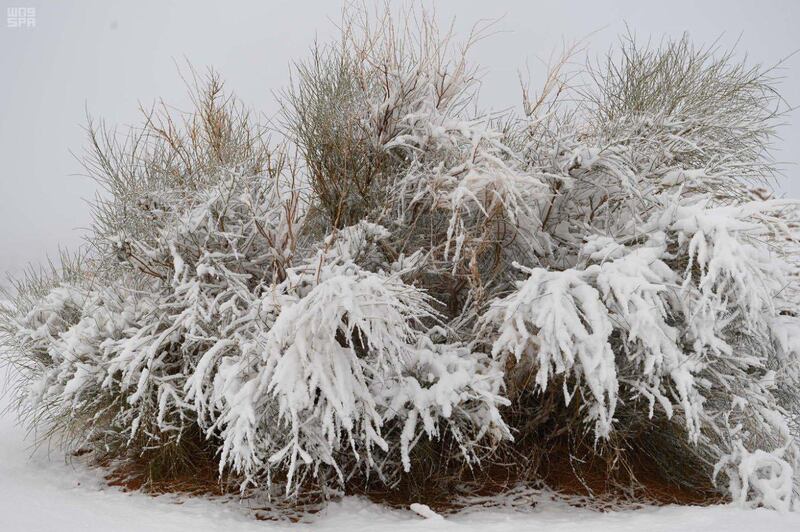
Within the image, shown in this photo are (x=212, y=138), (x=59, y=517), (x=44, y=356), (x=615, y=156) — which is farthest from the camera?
(x=212, y=138)

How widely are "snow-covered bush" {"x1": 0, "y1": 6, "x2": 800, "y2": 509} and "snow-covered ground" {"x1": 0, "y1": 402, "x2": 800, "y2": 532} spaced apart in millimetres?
254

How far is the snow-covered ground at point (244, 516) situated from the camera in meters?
3.46

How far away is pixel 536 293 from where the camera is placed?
3.79 metres

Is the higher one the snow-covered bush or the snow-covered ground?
the snow-covered bush

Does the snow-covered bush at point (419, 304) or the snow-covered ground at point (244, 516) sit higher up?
the snow-covered bush at point (419, 304)

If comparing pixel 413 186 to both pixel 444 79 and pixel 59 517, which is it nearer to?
pixel 444 79

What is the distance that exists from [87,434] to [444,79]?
3.79 m

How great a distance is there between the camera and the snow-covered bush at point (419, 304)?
371 centimetres

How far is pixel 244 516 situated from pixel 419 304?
5.64ft

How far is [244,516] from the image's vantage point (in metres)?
3.97

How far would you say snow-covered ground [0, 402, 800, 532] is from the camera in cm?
346

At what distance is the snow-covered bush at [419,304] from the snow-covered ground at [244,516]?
254 mm

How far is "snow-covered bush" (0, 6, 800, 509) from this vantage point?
3713mm

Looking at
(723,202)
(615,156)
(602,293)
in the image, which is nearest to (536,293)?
(602,293)
